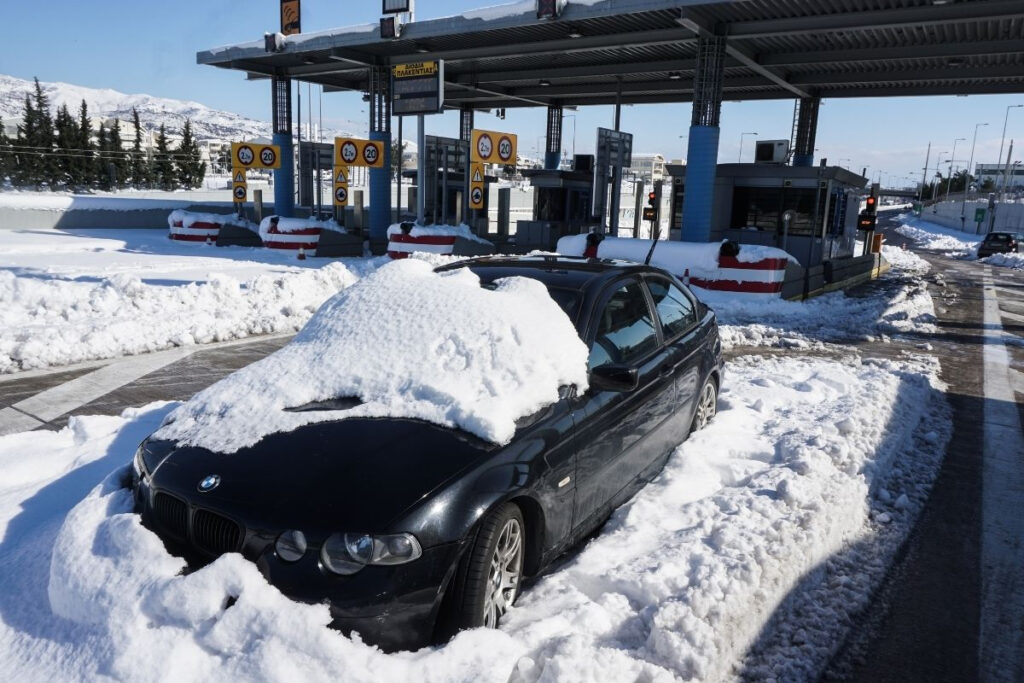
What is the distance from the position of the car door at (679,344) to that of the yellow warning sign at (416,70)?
56.9 feet

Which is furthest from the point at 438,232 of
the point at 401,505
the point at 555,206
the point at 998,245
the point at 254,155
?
the point at 998,245

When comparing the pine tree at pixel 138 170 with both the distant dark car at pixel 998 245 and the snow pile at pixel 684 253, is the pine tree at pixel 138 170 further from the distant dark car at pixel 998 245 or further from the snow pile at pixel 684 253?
the distant dark car at pixel 998 245

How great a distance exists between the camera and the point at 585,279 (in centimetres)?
456

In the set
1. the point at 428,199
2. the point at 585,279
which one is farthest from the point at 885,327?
the point at 428,199

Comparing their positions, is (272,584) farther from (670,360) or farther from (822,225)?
(822,225)

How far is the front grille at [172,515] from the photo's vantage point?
9.70 feet

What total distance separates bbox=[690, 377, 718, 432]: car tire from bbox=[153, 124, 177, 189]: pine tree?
177 feet

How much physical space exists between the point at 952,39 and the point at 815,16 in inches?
190

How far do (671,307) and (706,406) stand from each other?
1067mm

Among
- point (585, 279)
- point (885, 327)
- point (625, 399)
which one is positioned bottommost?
point (885, 327)

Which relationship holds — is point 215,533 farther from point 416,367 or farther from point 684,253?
point 684,253

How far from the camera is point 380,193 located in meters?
25.0

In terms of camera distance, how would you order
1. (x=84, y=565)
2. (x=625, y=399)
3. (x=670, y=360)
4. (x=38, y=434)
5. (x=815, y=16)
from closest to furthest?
(x=84, y=565) → (x=625, y=399) → (x=670, y=360) → (x=38, y=434) → (x=815, y=16)

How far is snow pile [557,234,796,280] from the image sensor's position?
14.7 meters
